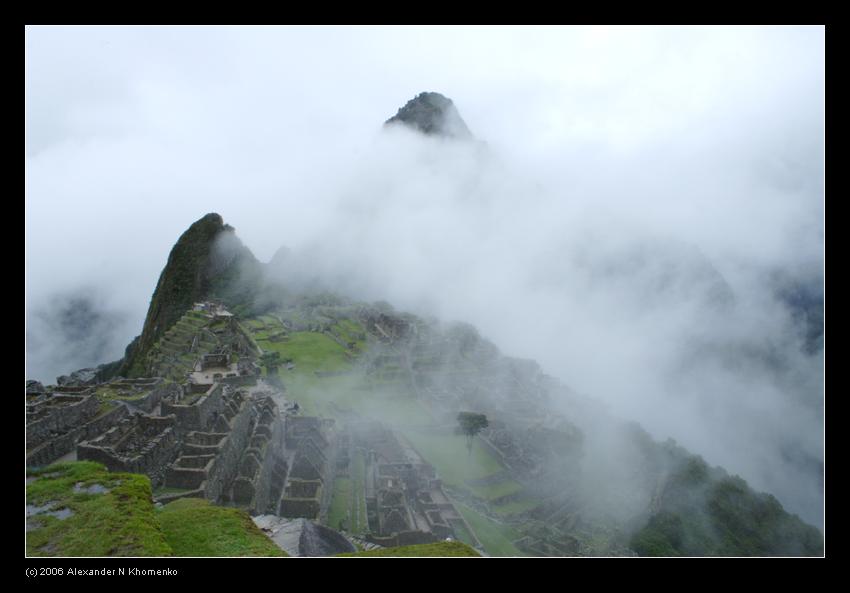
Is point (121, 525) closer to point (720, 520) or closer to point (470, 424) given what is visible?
point (470, 424)

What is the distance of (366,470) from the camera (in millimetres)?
29109

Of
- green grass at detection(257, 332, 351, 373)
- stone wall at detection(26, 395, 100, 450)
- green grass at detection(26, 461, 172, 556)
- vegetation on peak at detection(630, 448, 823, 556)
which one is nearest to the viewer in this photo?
green grass at detection(26, 461, 172, 556)

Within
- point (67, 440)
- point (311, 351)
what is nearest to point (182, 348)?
point (311, 351)

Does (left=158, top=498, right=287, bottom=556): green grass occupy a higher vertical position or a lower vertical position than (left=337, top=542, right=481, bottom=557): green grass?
higher

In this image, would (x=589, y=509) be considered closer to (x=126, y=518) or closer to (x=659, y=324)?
(x=126, y=518)

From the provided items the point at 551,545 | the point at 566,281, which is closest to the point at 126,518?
the point at 551,545

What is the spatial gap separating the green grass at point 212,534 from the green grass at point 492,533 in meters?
19.3

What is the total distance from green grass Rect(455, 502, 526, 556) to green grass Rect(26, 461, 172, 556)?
21178 millimetres

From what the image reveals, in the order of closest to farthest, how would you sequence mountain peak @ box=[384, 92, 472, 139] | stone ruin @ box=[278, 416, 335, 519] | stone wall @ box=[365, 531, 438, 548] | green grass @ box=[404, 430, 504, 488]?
stone ruin @ box=[278, 416, 335, 519], stone wall @ box=[365, 531, 438, 548], green grass @ box=[404, 430, 504, 488], mountain peak @ box=[384, 92, 472, 139]

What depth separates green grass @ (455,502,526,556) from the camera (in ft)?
89.0

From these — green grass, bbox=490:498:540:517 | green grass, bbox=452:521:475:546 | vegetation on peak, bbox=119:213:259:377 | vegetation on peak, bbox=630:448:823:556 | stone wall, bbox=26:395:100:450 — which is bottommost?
vegetation on peak, bbox=630:448:823:556

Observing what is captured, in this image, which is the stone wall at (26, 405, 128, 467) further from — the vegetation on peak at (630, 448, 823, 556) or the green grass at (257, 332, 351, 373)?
the vegetation on peak at (630, 448, 823, 556)

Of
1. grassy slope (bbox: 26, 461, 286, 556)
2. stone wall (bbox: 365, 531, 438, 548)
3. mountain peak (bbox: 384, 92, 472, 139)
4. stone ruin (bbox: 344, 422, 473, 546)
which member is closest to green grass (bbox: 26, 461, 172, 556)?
grassy slope (bbox: 26, 461, 286, 556)

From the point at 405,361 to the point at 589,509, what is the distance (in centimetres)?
2320
